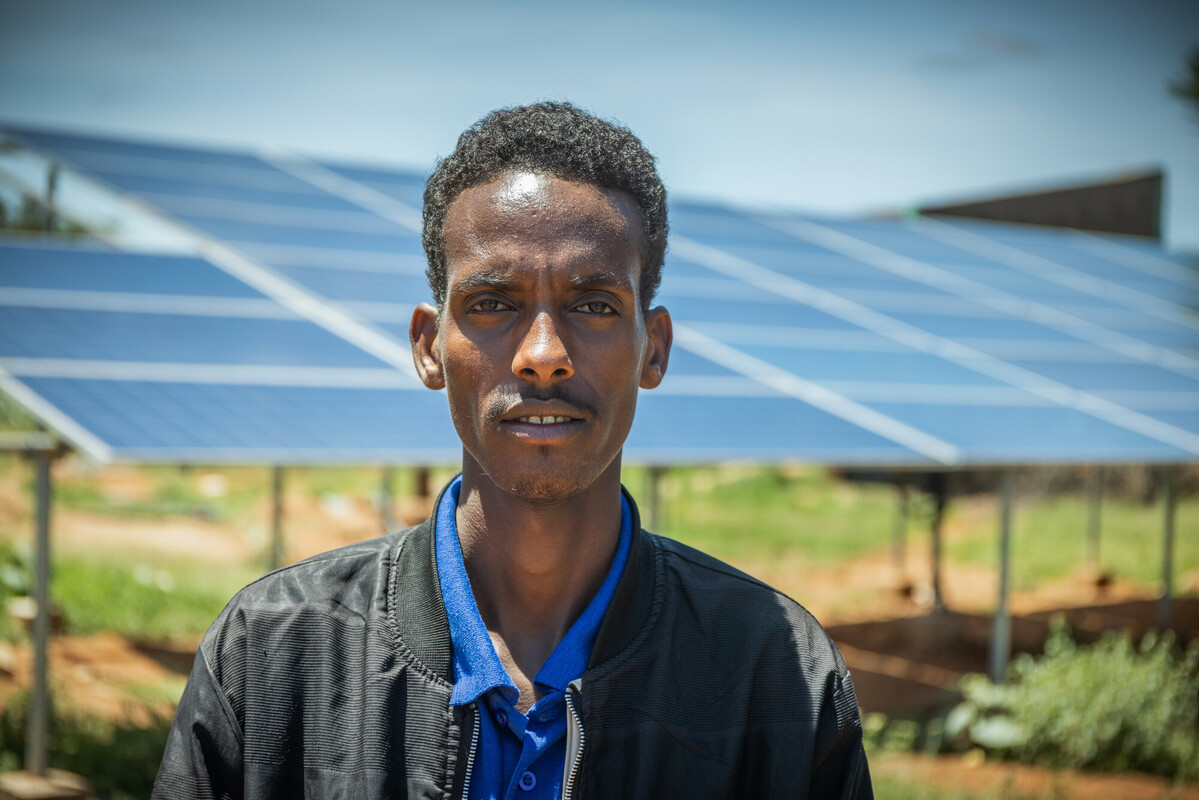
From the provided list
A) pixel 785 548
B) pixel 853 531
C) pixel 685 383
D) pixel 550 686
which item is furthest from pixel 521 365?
pixel 853 531

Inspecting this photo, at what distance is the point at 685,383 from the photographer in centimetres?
664

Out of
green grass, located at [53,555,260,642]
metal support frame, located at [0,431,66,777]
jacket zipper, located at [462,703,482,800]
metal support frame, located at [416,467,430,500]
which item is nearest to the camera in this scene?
jacket zipper, located at [462,703,482,800]

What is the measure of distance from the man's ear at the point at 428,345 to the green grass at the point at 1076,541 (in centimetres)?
1294

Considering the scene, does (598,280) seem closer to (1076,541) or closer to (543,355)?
(543,355)

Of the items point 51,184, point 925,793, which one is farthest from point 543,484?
point 51,184

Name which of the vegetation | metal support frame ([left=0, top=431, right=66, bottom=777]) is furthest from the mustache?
the vegetation

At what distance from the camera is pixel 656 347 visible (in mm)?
1927

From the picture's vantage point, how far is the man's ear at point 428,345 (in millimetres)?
1868

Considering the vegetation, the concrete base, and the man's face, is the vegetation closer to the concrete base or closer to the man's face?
the concrete base

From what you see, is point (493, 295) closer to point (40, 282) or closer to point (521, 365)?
point (521, 365)

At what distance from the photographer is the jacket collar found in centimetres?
170

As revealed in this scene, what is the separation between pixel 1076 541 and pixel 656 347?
16.1 m

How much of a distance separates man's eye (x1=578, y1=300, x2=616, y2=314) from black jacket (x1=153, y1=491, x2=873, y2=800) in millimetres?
416

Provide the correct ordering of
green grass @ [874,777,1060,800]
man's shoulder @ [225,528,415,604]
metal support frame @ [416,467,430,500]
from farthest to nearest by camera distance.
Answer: metal support frame @ [416,467,430,500], green grass @ [874,777,1060,800], man's shoulder @ [225,528,415,604]
